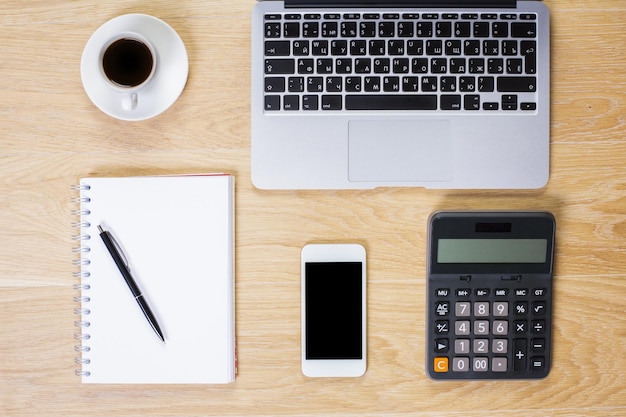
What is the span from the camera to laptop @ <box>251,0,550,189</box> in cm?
63

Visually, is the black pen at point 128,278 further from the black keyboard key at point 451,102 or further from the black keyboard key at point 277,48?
the black keyboard key at point 451,102

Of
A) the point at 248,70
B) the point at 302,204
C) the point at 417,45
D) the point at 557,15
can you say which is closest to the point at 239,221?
the point at 302,204

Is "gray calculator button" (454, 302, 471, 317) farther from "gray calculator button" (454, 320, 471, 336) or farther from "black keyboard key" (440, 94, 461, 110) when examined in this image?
"black keyboard key" (440, 94, 461, 110)

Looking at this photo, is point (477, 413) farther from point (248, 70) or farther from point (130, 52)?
point (130, 52)

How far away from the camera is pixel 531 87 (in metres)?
0.63

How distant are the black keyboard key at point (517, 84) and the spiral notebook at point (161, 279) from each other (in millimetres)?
344

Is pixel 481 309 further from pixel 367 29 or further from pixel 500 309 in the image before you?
pixel 367 29

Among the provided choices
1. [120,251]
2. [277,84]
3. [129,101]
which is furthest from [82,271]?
[277,84]

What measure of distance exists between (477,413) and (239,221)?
38 cm

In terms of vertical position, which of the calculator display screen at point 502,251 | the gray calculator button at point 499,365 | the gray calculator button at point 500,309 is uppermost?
the calculator display screen at point 502,251

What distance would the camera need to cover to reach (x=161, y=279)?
65 cm

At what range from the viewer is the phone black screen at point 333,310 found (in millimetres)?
648

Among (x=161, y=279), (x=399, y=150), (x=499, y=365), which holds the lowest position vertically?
(x=499, y=365)

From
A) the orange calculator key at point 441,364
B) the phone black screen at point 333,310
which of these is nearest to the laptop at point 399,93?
the phone black screen at point 333,310
